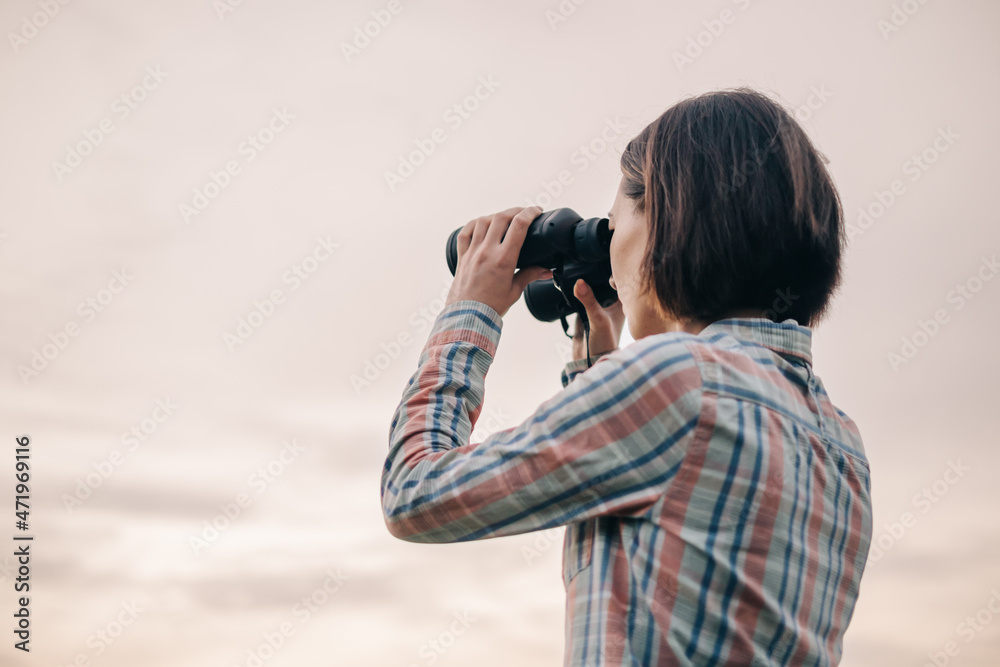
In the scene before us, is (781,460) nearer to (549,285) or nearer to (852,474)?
(852,474)

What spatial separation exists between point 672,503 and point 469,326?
1.33 ft

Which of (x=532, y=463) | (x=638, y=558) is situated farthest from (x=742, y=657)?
(x=532, y=463)

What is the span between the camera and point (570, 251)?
1378 millimetres

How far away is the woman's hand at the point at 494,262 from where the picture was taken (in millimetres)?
1196

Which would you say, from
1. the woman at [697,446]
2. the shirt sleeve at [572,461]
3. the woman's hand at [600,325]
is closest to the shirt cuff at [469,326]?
the woman at [697,446]

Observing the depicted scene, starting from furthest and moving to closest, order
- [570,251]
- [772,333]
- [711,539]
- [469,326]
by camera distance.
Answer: [570,251] < [469,326] < [772,333] < [711,539]

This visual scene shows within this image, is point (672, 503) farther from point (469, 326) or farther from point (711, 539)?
point (469, 326)

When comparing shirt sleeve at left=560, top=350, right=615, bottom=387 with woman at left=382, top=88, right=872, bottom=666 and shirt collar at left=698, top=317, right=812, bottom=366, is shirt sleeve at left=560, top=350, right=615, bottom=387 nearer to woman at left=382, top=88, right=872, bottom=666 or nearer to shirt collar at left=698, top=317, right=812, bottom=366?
woman at left=382, top=88, right=872, bottom=666

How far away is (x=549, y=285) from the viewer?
1.62 m

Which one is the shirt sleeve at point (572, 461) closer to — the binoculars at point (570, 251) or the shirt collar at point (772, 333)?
the shirt collar at point (772, 333)

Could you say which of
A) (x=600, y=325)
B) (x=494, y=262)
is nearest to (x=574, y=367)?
Answer: (x=600, y=325)

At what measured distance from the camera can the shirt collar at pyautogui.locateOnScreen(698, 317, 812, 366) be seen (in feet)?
3.26

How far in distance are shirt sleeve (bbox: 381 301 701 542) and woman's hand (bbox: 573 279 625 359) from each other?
595mm

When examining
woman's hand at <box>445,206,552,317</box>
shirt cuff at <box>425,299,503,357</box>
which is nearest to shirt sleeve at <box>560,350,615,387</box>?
woman's hand at <box>445,206,552,317</box>
